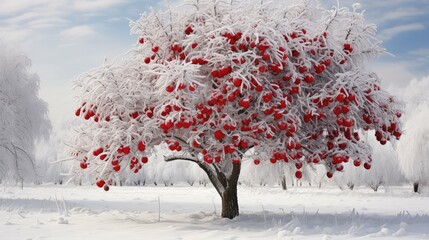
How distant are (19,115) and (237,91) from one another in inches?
761

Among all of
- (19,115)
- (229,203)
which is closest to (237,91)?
(229,203)

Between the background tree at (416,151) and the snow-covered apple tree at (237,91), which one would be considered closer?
the snow-covered apple tree at (237,91)

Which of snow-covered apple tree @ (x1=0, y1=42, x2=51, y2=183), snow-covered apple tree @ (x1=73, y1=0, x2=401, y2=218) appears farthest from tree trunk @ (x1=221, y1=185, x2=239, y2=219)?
snow-covered apple tree @ (x1=0, y1=42, x2=51, y2=183)

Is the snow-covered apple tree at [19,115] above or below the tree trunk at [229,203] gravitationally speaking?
above

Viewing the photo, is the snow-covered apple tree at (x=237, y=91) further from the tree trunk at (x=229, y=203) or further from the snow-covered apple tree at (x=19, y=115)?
the snow-covered apple tree at (x=19, y=115)

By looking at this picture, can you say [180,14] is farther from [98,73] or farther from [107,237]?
[107,237]

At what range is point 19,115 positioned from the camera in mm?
26234

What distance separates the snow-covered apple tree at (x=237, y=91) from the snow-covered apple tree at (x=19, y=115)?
14573 mm

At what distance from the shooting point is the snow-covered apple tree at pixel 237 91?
10.6 metres

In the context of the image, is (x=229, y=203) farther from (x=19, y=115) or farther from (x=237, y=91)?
(x=19, y=115)

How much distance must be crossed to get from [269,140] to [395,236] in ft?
11.4

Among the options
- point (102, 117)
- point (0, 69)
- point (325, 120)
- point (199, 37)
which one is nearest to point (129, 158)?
point (102, 117)

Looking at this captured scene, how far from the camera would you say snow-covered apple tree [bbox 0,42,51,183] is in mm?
25188

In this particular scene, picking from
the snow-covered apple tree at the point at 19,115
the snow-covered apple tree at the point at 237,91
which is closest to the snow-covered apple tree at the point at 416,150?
the snow-covered apple tree at the point at 19,115
